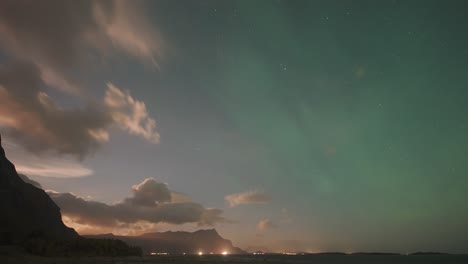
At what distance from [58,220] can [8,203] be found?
1841 inches

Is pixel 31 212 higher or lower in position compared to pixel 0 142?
lower

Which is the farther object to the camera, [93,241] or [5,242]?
[93,241]

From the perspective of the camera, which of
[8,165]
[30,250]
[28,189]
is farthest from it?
[28,189]

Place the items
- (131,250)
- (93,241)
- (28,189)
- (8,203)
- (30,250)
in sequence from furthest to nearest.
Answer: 1. (28,189)
2. (8,203)
3. (131,250)
4. (93,241)
5. (30,250)

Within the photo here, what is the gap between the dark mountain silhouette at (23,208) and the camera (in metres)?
145

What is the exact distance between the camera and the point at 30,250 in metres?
101

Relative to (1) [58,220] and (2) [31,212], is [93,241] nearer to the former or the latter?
(2) [31,212]

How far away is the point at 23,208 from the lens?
550ft

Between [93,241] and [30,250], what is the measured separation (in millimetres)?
20365

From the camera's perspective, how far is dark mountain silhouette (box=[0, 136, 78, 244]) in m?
145

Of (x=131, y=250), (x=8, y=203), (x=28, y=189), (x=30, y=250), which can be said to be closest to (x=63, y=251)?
(x=30, y=250)

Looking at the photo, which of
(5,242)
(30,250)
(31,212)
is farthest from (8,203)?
(30,250)

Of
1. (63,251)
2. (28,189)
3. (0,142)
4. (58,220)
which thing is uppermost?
(0,142)

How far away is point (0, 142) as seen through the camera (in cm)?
16525
